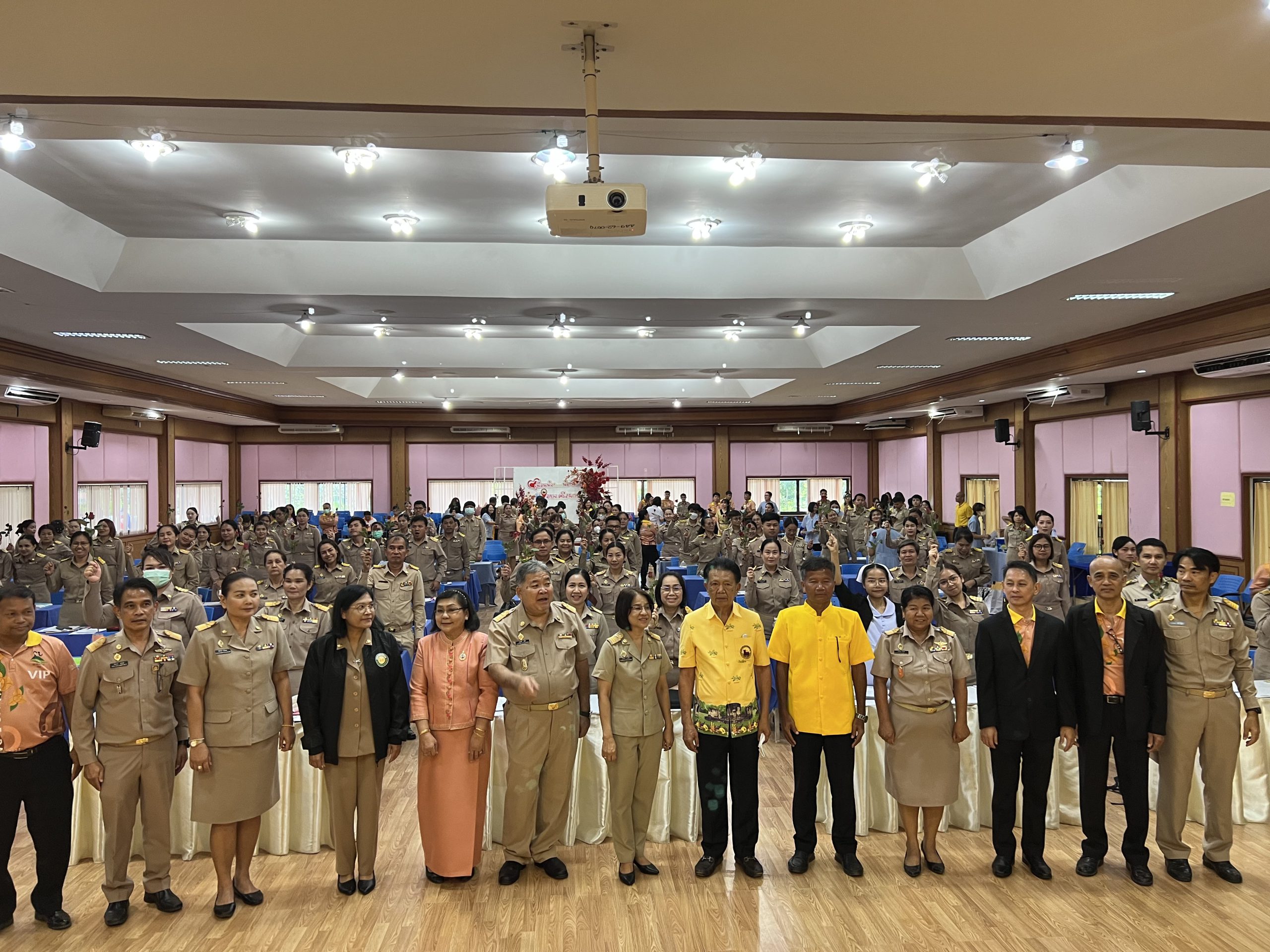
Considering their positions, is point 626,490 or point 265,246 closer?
point 265,246

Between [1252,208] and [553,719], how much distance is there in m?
4.95

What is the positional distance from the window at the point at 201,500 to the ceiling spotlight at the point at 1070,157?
1853cm

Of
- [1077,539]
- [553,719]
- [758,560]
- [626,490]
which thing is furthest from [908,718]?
[626,490]

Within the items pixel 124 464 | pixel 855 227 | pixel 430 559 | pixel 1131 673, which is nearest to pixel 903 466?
pixel 430 559

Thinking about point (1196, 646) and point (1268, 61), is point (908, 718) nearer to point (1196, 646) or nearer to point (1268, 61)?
point (1196, 646)

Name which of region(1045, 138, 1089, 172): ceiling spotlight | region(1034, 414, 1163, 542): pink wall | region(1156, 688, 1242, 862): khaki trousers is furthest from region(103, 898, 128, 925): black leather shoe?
region(1034, 414, 1163, 542): pink wall

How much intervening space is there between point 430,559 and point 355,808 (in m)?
4.91

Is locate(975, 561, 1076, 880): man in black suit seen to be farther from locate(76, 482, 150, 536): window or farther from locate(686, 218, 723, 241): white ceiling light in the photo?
locate(76, 482, 150, 536): window

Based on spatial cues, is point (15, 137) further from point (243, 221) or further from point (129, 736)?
point (129, 736)

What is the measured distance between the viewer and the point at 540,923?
364 centimetres

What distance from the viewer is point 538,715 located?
154 inches

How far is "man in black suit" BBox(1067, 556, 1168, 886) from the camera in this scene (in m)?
3.91

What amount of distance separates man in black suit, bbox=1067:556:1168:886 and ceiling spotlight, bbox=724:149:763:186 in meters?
2.75

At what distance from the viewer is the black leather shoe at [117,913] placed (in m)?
3.62
